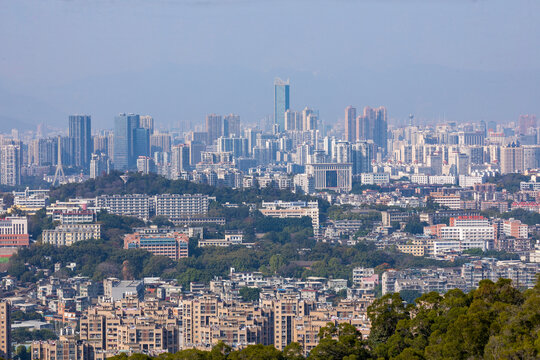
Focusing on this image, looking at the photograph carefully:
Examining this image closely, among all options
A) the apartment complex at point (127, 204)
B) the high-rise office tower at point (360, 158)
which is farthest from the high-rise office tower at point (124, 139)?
the apartment complex at point (127, 204)

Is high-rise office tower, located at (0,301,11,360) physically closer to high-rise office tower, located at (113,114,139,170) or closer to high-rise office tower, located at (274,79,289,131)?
high-rise office tower, located at (113,114,139,170)

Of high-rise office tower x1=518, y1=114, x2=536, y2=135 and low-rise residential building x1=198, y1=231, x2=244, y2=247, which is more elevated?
high-rise office tower x1=518, y1=114, x2=536, y2=135

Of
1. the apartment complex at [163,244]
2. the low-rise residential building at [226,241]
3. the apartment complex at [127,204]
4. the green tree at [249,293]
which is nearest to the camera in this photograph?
the green tree at [249,293]

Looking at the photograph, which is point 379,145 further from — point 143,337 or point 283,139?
point 143,337

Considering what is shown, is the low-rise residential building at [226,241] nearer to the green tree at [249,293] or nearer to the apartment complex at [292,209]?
the apartment complex at [292,209]

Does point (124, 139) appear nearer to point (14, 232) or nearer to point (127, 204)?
point (127, 204)

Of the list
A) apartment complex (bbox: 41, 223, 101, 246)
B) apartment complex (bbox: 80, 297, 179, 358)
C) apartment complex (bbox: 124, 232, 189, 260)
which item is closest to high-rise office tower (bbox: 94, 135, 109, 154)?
apartment complex (bbox: 41, 223, 101, 246)

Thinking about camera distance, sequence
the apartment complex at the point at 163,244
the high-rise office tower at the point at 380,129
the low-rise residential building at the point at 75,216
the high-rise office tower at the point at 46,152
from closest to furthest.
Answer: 1. the apartment complex at the point at 163,244
2. the low-rise residential building at the point at 75,216
3. the high-rise office tower at the point at 46,152
4. the high-rise office tower at the point at 380,129
